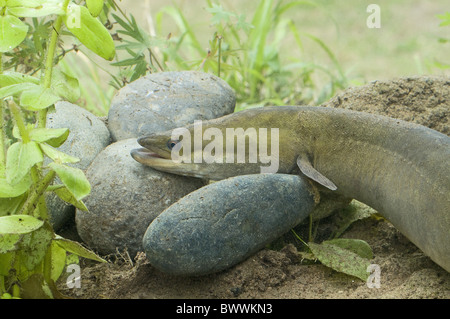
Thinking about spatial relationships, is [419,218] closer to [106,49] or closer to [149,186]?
[149,186]

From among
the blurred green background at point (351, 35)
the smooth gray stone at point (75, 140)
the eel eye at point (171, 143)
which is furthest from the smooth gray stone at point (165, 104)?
the blurred green background at point (351, 35)

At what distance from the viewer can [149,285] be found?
234 centimetres

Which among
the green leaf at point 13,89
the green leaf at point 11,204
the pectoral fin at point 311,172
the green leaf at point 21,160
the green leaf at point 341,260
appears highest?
the green leaf at point 13,89

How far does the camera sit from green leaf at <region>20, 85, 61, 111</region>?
6.28 feet

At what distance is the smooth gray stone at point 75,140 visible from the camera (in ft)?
9.34

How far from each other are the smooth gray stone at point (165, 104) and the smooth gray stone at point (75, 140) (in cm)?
10

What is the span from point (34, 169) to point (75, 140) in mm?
966

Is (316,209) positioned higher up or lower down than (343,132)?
lower down

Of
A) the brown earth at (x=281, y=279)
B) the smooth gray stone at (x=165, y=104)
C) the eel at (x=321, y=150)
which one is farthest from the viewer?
the smooth gray stone at (x=165, y=104)

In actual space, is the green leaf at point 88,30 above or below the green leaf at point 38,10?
below

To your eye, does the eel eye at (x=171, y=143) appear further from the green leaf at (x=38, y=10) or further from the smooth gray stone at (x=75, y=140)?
the green leaf at (x=38, y=10)

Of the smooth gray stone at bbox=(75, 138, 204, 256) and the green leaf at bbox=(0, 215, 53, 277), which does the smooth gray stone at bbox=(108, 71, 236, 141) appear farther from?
the green leaf at bbox=(0, 215, 53, 277)
